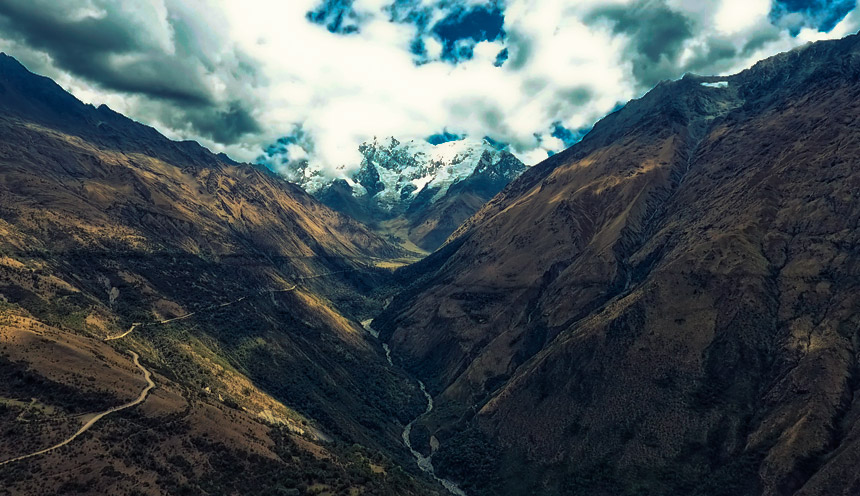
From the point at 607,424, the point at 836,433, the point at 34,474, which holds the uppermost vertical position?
the point at 836,433

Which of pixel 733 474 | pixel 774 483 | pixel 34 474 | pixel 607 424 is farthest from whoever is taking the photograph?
pixel 607 424

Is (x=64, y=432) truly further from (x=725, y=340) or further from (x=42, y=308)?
(x=725, y=340)

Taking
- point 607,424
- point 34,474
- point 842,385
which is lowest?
point 34,474

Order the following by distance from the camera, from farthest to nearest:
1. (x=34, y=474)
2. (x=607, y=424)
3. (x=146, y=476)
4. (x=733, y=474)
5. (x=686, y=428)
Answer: (x=607, y=424) → (x=686, y=428) → (x=733, y=474) → (x=146, y=476) → (x=34, y=474)

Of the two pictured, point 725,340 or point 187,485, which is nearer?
point 187,485

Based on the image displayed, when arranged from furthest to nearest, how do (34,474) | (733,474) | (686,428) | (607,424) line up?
(607,424) → (686,428) → (733,474) → (34,474)

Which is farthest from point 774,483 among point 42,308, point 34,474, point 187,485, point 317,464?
point 42,308

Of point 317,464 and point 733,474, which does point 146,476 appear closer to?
point 317,464

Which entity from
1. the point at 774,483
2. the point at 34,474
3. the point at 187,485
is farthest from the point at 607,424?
the point at 34,474

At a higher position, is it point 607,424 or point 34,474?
point 607,424
